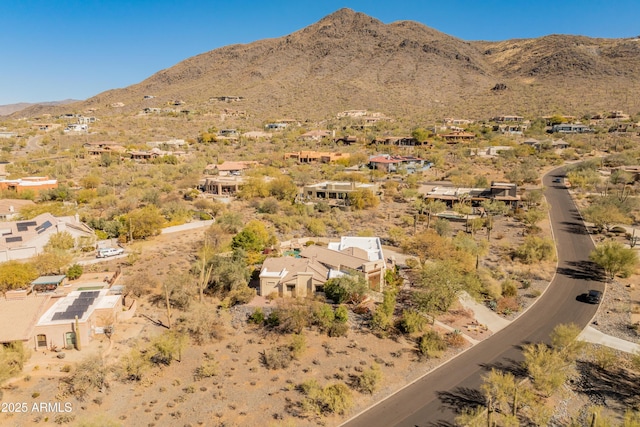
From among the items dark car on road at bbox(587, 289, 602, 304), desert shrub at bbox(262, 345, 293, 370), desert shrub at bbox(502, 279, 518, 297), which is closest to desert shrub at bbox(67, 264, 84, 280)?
desert shrub at bbox(262, 345, 293, 370)

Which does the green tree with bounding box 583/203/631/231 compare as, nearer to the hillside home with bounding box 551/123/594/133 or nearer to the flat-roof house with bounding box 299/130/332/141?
the hillside home with bounding box 551/123/594/133

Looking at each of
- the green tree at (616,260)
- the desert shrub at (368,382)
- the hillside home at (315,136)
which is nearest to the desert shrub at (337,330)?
the desert shrub at (368,382)

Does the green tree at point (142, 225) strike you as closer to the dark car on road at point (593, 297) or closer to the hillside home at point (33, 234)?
the hillside home at point (33, 234)

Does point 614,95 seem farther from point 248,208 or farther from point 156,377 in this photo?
point 156,377

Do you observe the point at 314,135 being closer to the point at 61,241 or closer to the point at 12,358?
the point at 61,241

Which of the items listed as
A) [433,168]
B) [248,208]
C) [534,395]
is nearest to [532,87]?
[433,168]

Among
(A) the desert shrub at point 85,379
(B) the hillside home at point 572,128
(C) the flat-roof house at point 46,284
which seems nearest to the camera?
(A) the desert shrub at point 85,379
